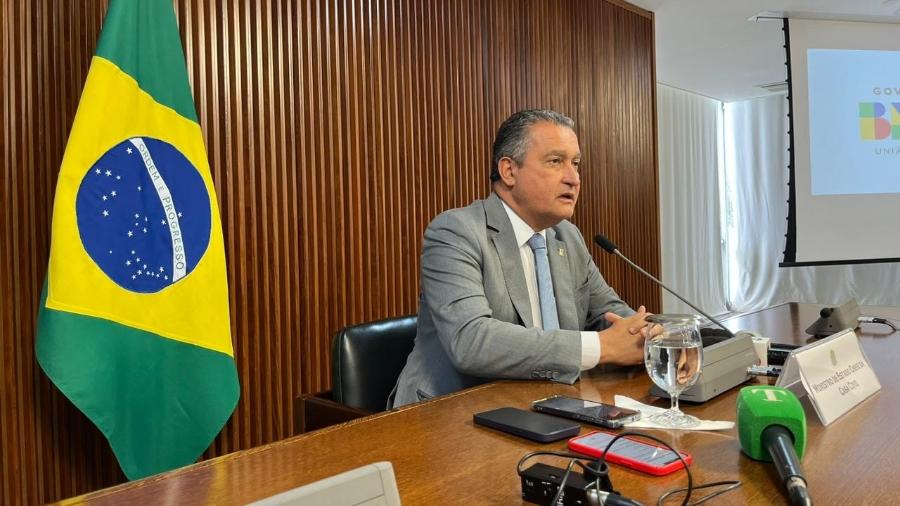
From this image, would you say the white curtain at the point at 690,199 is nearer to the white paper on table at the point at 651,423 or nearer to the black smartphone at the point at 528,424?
the white paper on table at the point at 651,423

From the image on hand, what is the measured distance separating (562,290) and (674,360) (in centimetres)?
75

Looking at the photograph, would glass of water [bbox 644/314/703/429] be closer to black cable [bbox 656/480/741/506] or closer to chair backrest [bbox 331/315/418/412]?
black cable [bbox 656/480/741/506]

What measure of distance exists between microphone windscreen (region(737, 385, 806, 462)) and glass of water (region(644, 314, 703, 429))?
0.14 meters

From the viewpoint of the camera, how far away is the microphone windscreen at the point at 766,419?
87 cm

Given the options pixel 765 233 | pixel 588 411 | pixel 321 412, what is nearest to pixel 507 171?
pixel 321 412

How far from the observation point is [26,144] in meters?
2.00

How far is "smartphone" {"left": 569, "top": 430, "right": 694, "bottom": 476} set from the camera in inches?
32.9

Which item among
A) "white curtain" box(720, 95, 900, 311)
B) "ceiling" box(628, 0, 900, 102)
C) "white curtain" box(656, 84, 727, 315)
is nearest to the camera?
"ceiling" box(628, 0, 900, 102)

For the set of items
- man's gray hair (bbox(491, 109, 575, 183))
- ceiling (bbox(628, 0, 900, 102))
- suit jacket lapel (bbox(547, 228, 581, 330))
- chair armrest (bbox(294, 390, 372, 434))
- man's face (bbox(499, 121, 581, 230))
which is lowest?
chair armrest (bbox(294, 390, 372, 434))

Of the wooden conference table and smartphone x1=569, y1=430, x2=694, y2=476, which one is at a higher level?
smartphone x1=569, y1=430, x2=694, y2=476

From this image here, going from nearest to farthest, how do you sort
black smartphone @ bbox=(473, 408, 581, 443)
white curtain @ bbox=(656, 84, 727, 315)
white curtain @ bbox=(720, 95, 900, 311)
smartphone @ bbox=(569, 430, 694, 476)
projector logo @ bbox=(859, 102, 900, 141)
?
smartphone @ bbox=(569, 430, 694, 476) → black smartphone @ bbox=(473, 408, 581, 443) → projector logo @ bbox=(859, 102, 900, 141) → white curtain @ bbox=(656, 84, 727, 315) → white curtain @ bbox=(720, 95, 900, 311)

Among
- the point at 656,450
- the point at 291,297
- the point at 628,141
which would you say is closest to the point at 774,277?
the point at 628,141

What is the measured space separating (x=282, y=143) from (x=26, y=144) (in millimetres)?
930

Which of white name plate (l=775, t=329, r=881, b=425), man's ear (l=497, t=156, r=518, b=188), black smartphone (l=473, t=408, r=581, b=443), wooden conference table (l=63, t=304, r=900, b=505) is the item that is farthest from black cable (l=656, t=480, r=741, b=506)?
man's ear (l=497, t=156, r=518, b=188)
